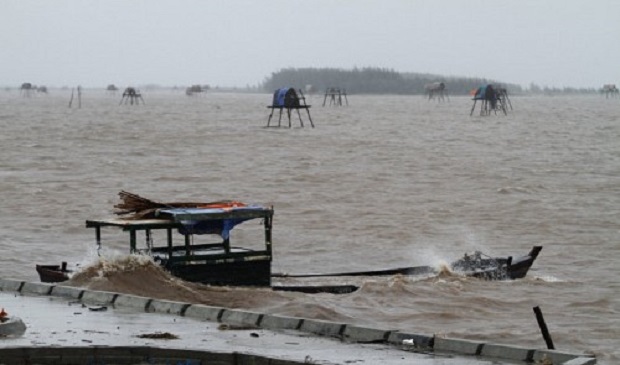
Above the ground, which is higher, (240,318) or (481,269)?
(240,318)

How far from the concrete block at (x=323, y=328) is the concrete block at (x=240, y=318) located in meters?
0.61

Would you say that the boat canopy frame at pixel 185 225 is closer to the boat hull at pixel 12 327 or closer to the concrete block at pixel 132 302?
the concrete block at pixel 132 302

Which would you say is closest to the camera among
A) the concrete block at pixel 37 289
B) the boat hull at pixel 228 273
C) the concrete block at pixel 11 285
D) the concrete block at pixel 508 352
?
the concrete block at pixel 508 352

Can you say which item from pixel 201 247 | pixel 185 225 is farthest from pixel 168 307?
pixel 201 247

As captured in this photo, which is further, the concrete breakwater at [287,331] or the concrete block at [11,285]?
the concrete block at [11,285]

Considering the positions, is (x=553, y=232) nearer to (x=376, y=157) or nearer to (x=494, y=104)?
(x=376, y=157)

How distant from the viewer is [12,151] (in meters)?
53.7

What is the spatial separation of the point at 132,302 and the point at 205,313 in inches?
49.3

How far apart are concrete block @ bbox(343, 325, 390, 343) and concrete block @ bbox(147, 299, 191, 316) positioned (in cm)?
224

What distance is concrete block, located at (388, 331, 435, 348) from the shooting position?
1270 cm

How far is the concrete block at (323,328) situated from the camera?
13305 mm

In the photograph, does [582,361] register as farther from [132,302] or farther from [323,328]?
[132,302]

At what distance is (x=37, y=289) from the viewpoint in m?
16.3

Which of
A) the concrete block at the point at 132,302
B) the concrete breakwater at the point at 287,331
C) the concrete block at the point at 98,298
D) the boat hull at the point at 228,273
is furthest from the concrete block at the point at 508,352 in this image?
the boat hull at the point at 228,273
